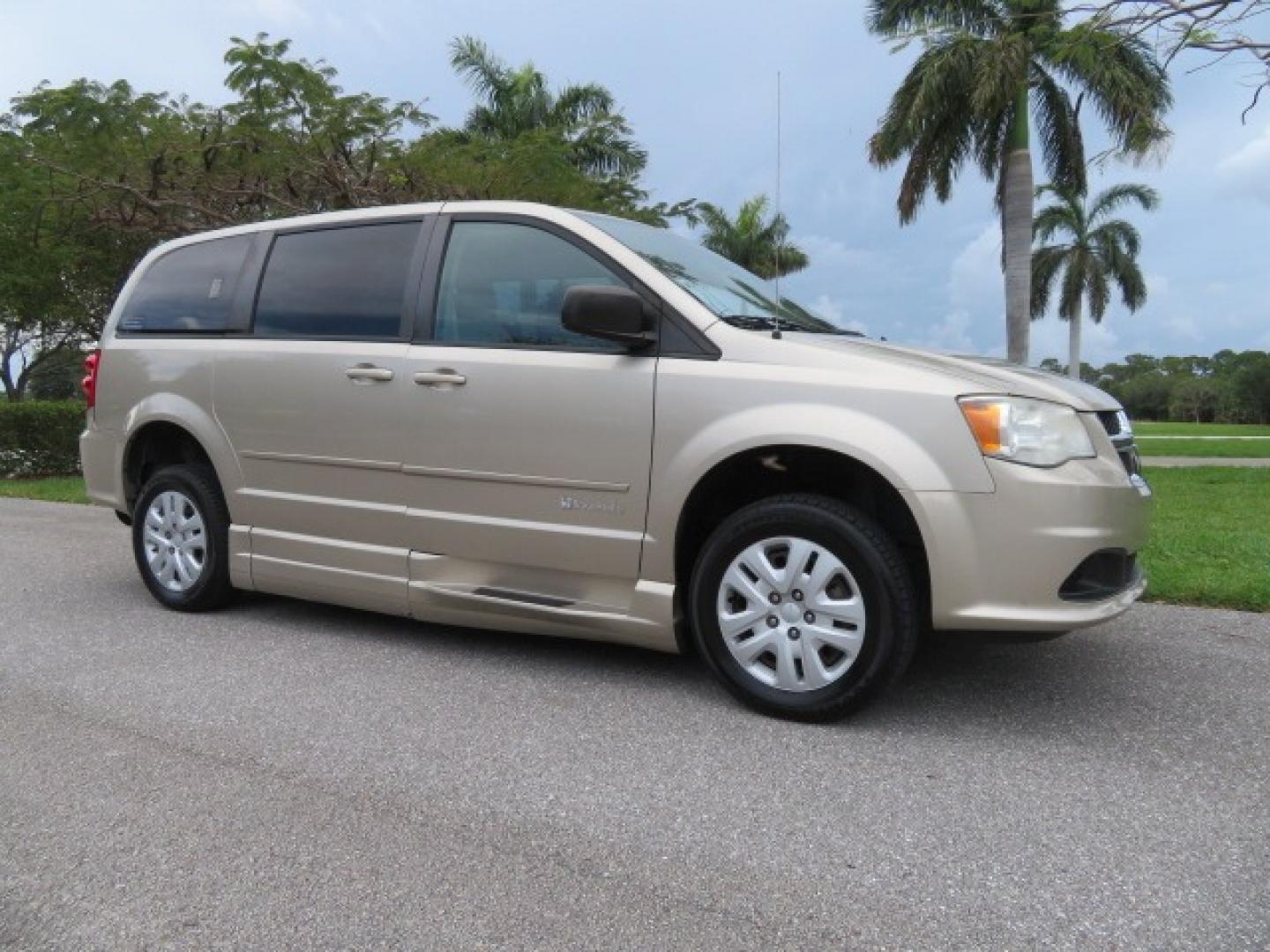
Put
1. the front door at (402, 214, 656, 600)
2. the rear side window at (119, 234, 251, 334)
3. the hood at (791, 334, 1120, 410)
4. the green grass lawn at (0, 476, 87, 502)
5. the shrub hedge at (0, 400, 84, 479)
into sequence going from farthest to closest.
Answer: the shrub hedge at (0, 400, 84, 479), the green grass lawn at (0, 476, 87, 502), the rear side window at (119, 234, 251, 334), the front door at (402, 214, 656, 600), the hood at (791, 334, 1120, 410)

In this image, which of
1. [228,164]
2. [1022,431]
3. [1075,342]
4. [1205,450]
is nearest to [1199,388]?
[1075,342]

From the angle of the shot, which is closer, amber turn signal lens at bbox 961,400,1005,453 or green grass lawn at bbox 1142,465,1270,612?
amber turn signal lens at bbox 961,400,1005,453

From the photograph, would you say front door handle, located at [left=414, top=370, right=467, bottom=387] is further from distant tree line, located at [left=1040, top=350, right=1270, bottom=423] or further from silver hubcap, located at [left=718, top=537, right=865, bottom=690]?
distant tree line, located at [left=1040, top=350, right=1270, bottom=423]

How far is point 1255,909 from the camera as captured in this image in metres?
2.28

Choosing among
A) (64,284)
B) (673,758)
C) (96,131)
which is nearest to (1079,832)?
(673,758)

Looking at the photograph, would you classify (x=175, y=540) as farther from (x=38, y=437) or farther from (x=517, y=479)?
(x=38, y=437)

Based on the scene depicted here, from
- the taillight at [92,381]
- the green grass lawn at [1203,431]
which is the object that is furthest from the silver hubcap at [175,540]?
the green grass lawn at [1203,431]

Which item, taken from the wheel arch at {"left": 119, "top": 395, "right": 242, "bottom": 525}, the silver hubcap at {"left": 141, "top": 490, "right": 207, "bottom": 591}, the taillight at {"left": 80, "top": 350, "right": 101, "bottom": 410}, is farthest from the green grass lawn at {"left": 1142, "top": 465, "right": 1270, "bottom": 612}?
the taillight at {"left": 80, "top": 350, "right": 101, "bottom": 410}

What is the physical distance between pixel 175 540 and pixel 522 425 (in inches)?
91.4

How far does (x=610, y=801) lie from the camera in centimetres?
286

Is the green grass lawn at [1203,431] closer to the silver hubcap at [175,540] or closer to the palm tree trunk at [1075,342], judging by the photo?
the palm tree trunk at [1075,342]

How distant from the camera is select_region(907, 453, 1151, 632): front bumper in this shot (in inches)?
126

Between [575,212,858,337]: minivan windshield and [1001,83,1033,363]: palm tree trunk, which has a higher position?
[1001,83,1033,363]: palm tree trunk

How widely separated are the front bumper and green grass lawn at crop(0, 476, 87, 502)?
1020 centimetres
